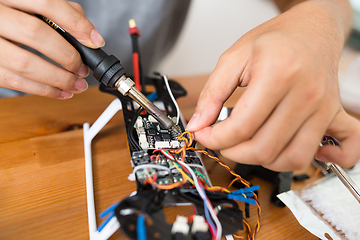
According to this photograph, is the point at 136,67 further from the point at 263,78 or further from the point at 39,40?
the point at 263,78

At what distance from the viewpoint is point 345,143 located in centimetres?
36

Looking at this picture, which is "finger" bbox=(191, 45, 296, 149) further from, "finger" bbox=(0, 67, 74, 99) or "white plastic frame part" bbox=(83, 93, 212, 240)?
"finger" bbox=(0, 67, 74, 99)

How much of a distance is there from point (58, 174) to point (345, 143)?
1.73ft

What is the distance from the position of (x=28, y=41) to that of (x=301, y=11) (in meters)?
0.50

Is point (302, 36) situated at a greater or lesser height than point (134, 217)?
greater

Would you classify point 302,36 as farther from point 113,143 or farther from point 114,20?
point 114,20

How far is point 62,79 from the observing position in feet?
1.53

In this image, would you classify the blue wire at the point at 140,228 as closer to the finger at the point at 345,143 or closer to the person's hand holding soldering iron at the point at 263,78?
the person's hand holding soldering iron at the point at 263,78

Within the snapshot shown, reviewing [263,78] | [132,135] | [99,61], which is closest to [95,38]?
[99,61]

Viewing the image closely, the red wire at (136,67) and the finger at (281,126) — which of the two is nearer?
the finger at (281,126)

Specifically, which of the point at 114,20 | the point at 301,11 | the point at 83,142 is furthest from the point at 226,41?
the point at 83,142

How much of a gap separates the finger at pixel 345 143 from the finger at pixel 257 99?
13 centimetres

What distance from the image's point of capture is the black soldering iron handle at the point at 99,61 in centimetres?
41

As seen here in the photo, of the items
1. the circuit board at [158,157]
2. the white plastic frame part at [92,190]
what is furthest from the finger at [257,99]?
the white plastic frame part at [92,190]
